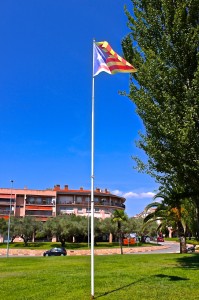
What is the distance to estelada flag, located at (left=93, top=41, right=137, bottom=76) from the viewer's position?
1246cm

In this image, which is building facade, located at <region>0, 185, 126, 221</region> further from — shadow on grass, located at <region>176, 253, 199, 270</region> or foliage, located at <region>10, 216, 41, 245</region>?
shadow on grass, located at <region>176, 253, 199, 270</region>

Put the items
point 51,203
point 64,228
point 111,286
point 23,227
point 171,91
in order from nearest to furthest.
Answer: point 111,286 → point 171,91 → point 64,228 → point 23,227 → point 51,203

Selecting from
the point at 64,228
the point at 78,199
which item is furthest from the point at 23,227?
the point at 78,199

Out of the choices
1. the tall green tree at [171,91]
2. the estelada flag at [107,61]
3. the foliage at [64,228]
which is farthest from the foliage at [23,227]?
the estelada flag at [107,61]

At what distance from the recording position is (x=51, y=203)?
9769 cm

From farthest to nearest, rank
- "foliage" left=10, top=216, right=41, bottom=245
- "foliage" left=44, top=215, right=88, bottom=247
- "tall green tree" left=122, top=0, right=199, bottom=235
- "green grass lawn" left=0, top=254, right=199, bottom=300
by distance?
1. "foliage" left=10, top=216, right=41, bottom=245
2. "foliage" left=44, top=215, right=88, bottom=247
3. "tall green tree" left=122, top=0, right=199, bottom=235
4. "green grass lawn" left=0, top=254, right=199, bottom=300

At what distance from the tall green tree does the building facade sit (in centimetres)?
7586

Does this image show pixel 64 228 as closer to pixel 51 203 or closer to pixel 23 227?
pixel 23 227

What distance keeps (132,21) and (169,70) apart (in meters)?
4.62

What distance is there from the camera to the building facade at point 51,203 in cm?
9394

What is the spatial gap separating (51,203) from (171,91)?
84.3 meters

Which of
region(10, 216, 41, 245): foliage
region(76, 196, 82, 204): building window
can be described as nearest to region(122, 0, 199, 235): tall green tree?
region(10, 216, 41, 245): foliage

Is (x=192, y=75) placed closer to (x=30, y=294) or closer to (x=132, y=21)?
(x=132, y=21)

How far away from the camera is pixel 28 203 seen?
9550 centimetres
